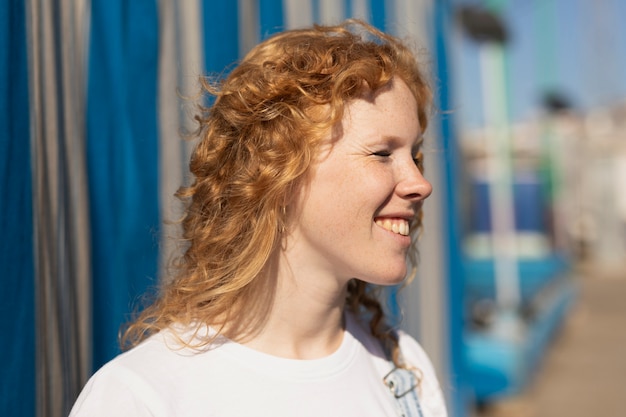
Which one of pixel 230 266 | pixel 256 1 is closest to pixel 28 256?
pixel 230 266

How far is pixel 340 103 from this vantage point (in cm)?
113

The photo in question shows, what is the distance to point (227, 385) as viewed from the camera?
42.6 inches

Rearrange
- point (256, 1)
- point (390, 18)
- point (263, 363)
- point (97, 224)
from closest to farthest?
point (263, 363), point (97, 224), point (256, 1), point (390, 18)

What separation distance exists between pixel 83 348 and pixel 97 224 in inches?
9.7

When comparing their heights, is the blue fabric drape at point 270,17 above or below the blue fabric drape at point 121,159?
above

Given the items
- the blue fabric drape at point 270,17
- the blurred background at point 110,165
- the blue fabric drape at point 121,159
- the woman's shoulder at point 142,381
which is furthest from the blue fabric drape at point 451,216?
the woman's shoulder at point 142,381

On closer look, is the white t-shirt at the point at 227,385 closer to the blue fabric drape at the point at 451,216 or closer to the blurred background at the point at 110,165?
the blurred background at the point at 110,165

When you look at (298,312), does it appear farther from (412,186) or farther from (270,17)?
(270,17)

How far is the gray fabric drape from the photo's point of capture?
1217 mm

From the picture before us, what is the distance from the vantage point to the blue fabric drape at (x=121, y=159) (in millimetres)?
1372

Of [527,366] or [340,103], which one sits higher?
[340,103]

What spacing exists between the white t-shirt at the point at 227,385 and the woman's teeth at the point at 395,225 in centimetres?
24

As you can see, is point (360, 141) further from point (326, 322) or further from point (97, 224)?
point (97, 224)

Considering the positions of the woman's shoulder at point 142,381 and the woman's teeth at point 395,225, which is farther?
the woman's teeth at point 395,225
